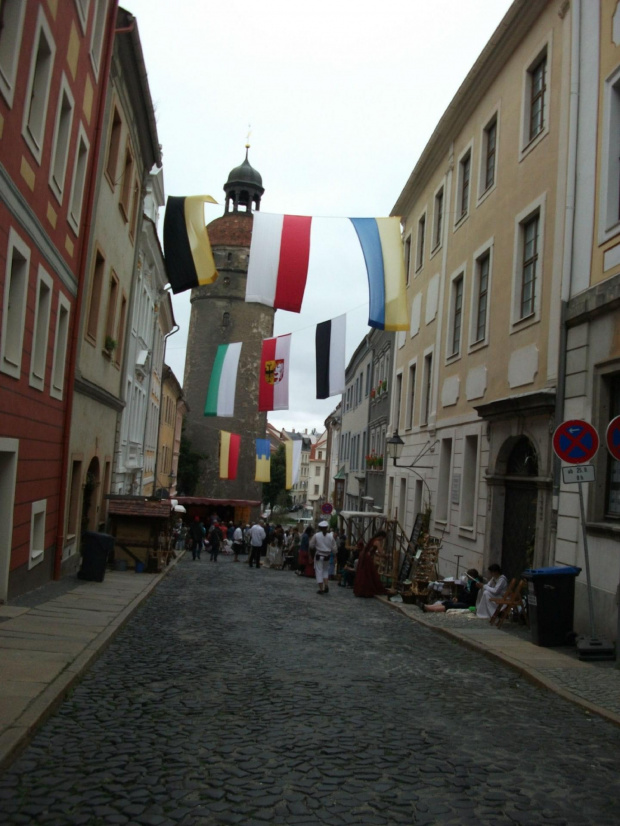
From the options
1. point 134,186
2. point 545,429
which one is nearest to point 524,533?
point 545,429

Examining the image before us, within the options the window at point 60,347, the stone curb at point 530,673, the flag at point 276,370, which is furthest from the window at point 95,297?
the stone curb at point 530,673

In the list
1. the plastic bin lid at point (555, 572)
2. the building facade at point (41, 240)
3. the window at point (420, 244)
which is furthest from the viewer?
the window at point (420, 244)

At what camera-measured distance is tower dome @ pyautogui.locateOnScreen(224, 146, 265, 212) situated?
59.4 meters

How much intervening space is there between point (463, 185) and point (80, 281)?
11.1m

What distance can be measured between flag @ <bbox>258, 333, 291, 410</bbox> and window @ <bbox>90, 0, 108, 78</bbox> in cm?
Result: 1065

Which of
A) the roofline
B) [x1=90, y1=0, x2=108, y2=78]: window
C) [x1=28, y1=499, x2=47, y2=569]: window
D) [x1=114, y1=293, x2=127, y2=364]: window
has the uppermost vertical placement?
the roofline

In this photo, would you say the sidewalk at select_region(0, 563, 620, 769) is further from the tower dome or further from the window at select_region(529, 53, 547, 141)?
the tower dome

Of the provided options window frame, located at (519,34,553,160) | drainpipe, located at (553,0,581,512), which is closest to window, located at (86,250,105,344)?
window frame, located at (519,34,553,160)

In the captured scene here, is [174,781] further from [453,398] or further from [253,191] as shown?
[253,191]

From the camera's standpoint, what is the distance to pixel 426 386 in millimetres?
24906

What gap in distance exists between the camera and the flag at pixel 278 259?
17.1 meters

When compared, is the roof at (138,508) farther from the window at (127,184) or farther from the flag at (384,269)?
the flag at (384,269)

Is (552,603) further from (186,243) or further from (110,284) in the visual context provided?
(110,284)

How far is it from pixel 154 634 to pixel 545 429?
23.8 feet
